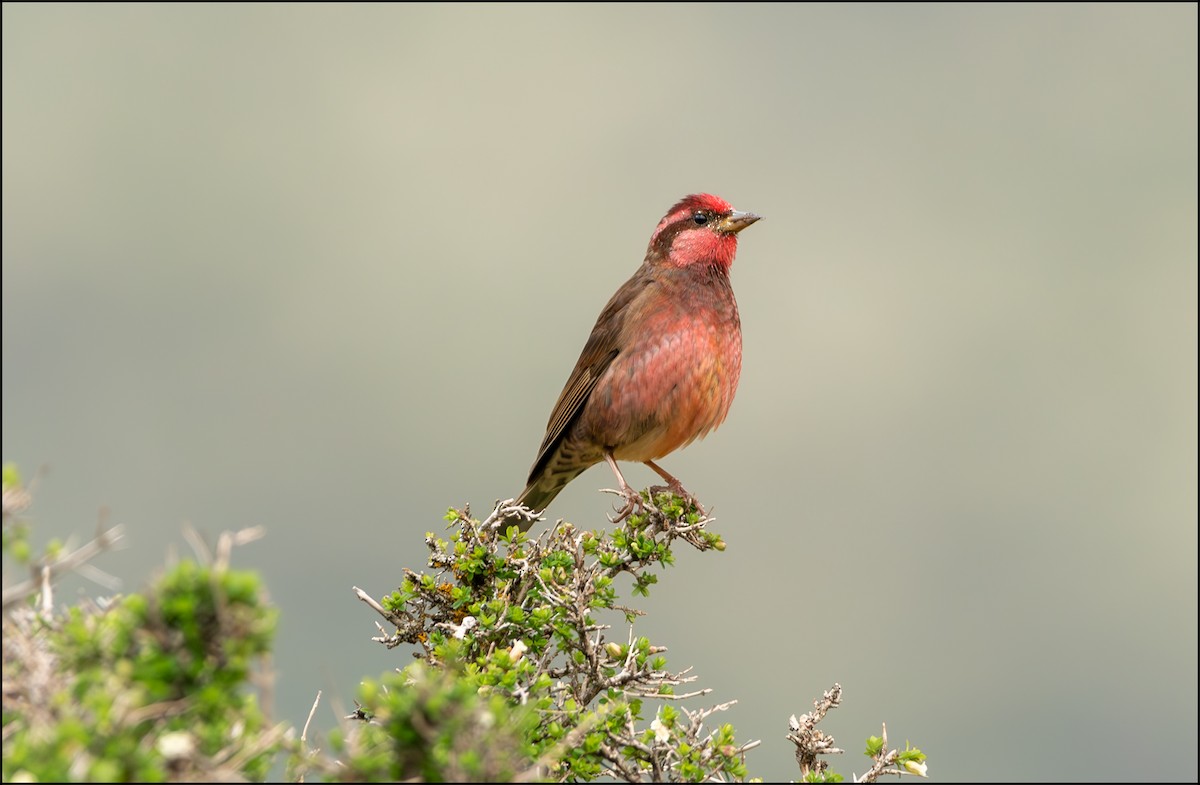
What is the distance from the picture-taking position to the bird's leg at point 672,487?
19.8 ft

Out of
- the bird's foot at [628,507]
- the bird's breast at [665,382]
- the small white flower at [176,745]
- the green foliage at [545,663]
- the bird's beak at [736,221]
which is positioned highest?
the bird's beak at [736,221]

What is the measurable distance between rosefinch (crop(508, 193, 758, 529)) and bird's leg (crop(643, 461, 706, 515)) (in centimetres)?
1

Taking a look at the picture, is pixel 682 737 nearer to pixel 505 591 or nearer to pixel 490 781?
pixel 505 591

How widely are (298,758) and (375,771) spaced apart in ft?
0.48

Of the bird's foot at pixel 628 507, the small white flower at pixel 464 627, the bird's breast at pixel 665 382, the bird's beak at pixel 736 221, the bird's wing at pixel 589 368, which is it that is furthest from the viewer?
the bird's beak at pixel 736 221

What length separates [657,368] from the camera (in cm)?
698

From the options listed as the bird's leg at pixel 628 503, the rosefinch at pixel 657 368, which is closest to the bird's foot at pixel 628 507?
the bird's leg at pixel 628 503

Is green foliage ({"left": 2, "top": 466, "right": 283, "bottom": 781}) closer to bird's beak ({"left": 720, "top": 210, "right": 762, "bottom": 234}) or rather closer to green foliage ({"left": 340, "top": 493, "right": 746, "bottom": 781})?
green foliage ({"left": 340, "top": 493, "right": 746, "bottom": 781})

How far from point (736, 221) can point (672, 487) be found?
1723 mm

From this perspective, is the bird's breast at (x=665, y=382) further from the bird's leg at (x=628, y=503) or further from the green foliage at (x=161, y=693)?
the green foliage at (x=161, y=693)

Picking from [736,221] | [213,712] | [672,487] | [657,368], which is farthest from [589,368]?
[213,712]

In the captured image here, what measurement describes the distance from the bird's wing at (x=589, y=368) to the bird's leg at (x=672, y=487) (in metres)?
0.55

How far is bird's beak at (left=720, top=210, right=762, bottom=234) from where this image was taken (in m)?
7.55

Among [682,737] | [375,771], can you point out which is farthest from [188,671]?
[682,737]
